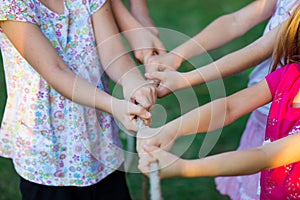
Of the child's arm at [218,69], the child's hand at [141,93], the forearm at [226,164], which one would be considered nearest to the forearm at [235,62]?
the child's arm at [218,69]

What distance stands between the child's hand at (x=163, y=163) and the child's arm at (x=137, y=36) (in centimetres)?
52

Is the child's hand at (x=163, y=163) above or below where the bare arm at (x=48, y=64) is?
below

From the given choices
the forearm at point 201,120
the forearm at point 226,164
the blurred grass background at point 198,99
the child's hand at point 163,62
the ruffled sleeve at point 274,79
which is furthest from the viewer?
the blurred grass background at point 198,99

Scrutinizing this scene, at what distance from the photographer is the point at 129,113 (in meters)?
1.17

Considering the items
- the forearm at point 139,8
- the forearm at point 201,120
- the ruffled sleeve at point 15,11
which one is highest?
the forearm at point 139,8

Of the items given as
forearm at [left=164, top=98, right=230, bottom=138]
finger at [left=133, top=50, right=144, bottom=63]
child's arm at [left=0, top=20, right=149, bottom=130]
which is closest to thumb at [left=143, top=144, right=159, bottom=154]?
forearm at [left=164, top=98, right=230, bottom=138]

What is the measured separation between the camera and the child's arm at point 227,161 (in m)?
0.93

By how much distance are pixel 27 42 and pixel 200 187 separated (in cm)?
114

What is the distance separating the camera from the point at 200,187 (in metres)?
2.23

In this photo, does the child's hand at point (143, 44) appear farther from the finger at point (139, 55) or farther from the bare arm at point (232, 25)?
the bare arm at point (232, 25)

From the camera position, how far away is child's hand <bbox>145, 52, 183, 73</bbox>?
1354 mm

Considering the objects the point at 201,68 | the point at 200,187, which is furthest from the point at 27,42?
the point at 200,187

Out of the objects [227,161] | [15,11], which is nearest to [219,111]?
[227,161]

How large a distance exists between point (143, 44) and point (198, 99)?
1369 millimetres
